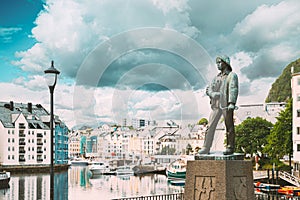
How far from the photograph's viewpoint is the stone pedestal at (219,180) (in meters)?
15.4

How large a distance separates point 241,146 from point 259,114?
31471 millimetres

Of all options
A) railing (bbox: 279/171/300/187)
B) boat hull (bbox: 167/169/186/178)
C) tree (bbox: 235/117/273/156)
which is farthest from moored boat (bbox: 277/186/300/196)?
boat hull (bbox: 167/169/186/178)


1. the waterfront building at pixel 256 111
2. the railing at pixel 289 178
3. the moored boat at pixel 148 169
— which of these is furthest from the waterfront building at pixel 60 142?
the railing at pixel 289 178

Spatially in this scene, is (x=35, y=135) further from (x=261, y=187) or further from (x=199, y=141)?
(x=261, y=187)

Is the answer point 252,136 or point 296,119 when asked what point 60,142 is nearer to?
point 252,136

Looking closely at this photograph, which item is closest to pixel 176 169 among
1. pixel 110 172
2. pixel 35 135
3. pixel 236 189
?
pixel 110 172

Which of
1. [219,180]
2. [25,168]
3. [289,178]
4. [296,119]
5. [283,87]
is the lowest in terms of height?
[25,168]

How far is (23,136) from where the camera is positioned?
110875mm

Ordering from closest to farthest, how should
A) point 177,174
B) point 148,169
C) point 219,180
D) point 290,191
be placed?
point 219,180 → point 290,191 → point 177,174 → point 148,169

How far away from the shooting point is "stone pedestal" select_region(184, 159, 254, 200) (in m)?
15.4

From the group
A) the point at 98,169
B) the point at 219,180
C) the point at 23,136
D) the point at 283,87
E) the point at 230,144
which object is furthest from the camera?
the point at 283,87

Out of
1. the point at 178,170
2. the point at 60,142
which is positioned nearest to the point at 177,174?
the point at 178,170

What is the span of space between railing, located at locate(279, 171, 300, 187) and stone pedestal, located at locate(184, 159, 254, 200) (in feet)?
119

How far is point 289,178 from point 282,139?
567 cm
